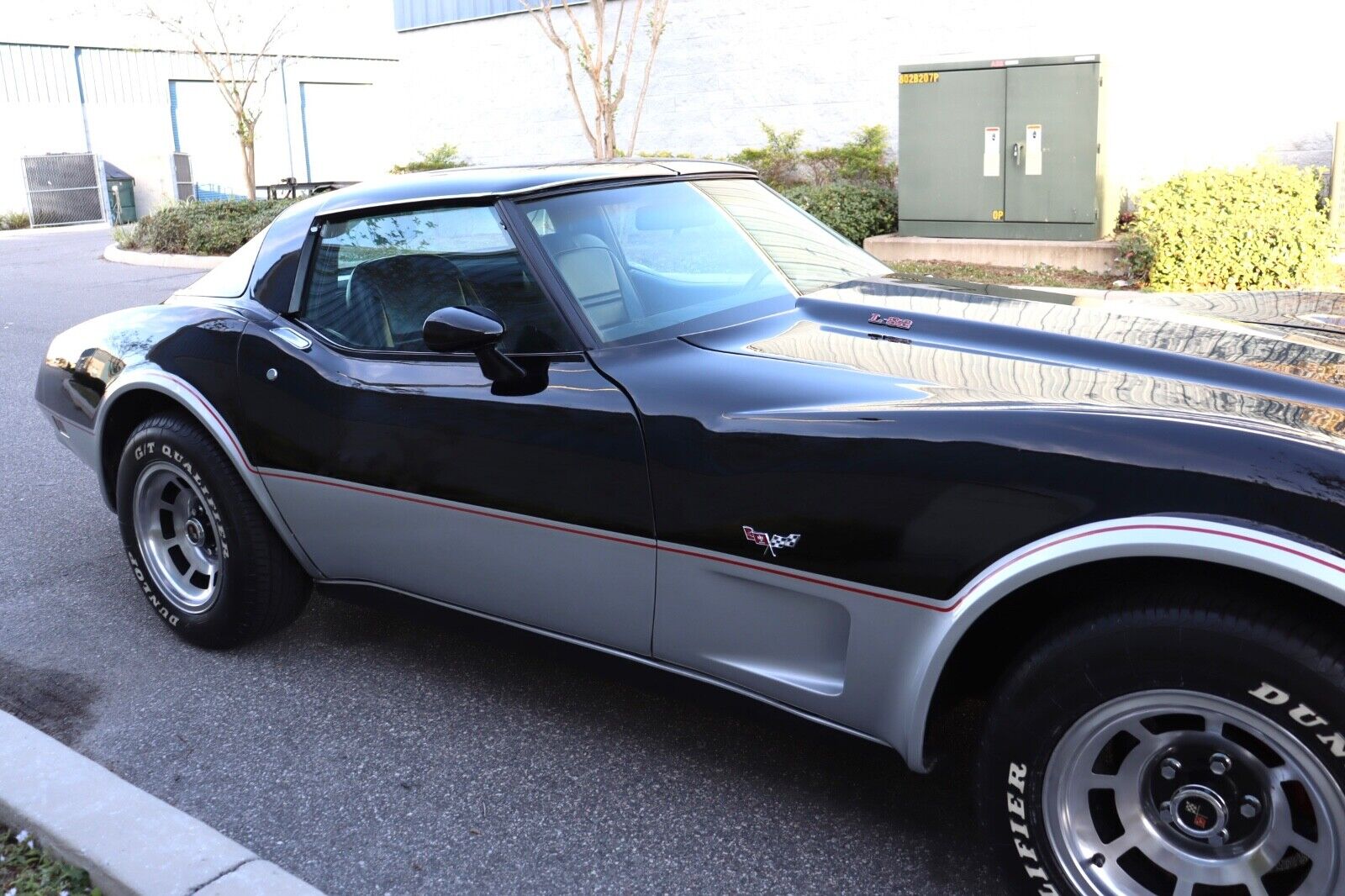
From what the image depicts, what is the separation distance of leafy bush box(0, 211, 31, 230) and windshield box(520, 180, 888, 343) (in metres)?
28.7

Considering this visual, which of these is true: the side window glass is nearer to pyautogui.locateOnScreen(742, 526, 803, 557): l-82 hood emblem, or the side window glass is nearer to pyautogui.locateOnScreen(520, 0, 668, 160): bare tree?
pyautogui.locateOnScreen(742, 526, 803, 557): l-82 hood emblem

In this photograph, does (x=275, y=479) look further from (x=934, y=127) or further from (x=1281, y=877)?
(x=934, y=127)

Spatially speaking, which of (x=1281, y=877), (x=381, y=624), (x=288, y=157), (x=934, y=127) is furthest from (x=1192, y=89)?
(x=288, y=157)

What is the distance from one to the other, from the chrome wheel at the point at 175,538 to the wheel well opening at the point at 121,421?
0.21 metres

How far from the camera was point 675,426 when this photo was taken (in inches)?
106

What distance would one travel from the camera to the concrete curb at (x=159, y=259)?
16.2m

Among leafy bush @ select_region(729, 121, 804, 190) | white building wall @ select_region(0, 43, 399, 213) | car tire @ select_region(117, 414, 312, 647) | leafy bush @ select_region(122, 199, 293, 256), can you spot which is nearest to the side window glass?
car tire @ select_region(117, 414, 312, 647)

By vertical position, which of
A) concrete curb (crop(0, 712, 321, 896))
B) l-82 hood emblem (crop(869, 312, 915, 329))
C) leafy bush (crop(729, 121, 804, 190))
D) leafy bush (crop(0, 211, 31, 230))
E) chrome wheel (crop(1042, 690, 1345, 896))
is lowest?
concrete curb (crop(0, 712, 321, 896))

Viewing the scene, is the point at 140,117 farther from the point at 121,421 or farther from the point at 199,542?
the point at 199,542

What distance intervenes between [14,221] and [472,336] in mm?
29523

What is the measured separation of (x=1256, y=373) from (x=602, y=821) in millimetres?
1786

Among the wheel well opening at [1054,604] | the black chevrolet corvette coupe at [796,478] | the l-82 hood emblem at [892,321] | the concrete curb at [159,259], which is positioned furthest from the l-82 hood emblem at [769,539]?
the concrete curb at [159,259]

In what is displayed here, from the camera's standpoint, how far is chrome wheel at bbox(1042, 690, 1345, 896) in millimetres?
1985

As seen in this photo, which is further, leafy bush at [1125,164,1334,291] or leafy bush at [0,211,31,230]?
leafy bush at [0,211,31,230]
